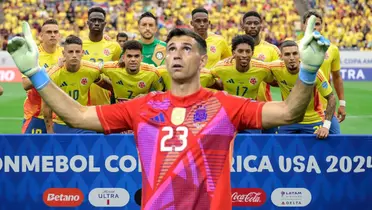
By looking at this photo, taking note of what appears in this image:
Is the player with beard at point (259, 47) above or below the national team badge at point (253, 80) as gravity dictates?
above

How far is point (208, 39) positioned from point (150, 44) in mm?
954

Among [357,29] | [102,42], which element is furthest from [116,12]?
[102,42]

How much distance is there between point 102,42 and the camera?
1143cm

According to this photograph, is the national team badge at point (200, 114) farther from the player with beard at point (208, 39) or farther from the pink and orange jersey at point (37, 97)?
the pink and orange jersey at point (37, 97)

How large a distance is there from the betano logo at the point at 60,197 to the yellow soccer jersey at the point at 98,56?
2.87 meters

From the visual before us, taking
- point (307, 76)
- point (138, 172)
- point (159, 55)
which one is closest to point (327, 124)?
point (138, 172)

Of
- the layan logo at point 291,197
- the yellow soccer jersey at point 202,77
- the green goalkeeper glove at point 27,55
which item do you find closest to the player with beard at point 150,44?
the yellow soccer jersey at point 202,77

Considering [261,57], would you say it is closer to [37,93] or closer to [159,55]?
[159,55]

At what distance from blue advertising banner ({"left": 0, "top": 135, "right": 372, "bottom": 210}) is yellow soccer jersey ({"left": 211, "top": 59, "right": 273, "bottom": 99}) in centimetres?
169

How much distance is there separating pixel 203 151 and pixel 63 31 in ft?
101

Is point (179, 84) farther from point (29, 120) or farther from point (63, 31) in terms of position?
point (63, 31)

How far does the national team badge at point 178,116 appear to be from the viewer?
4750 millimetres

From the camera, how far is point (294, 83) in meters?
10.1

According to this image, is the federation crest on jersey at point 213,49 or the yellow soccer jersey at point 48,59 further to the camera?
the federation crest on jersey at point 213,49
